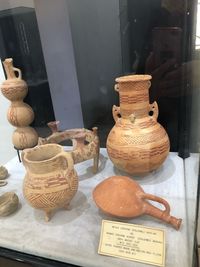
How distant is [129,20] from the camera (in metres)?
0.94

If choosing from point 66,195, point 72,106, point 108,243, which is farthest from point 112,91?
point 108,243

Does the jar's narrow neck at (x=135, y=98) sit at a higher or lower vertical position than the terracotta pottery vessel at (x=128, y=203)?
higher

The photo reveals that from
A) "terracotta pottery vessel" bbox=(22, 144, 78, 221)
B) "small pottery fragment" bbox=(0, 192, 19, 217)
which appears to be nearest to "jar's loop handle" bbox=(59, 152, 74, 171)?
"terracotta pottery vessel" bbox=(22, 144, 78, 221)

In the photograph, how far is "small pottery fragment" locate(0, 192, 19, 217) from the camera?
791mm

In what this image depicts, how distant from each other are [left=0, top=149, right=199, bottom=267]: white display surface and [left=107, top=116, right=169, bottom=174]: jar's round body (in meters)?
0.09

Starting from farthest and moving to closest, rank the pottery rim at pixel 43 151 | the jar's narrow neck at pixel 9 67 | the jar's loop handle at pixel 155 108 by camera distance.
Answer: the jar's narrow neck at pixel 9 67, the jar's loop handle at pixel 155 108, the pottery rim at pixel 43 151

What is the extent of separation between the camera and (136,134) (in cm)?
82

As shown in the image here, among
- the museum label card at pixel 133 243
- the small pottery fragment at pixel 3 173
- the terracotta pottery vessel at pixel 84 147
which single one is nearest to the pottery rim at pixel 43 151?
the terracotta pottery vessel at pixel 84 147

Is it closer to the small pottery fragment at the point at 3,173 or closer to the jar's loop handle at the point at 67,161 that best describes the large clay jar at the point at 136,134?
the jar's loop handle at the point at 67,161

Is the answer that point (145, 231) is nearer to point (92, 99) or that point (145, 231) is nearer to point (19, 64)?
point (92, 99)

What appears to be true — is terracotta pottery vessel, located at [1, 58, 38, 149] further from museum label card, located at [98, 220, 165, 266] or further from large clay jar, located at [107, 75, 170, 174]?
museum label card, located at [98, 220, 165, 266]

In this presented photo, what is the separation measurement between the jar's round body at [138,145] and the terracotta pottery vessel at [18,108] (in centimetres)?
38

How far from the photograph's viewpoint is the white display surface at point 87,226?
0.62 metres

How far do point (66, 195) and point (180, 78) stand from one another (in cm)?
60
